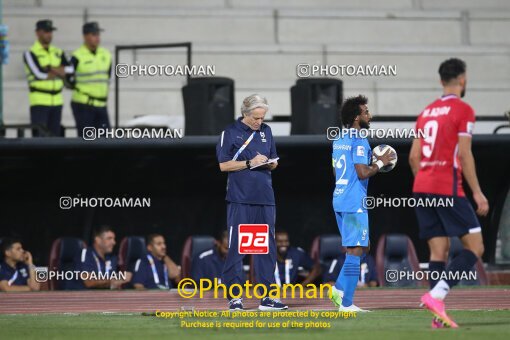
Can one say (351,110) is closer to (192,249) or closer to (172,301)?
(172,301)

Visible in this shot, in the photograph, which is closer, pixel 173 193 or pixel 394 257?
pixel 394 257

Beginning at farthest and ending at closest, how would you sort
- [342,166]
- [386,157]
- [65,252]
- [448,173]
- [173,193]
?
[173,193] → [65,252] → [386,157] → [342,166] → [448,173]

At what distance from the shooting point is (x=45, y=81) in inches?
760

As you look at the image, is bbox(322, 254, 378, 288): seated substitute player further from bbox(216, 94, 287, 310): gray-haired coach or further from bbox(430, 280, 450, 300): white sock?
bbox(430, 280, 450, 300): white sock

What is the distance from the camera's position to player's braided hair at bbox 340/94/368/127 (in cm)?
1188

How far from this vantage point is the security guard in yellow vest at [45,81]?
19.2 meters

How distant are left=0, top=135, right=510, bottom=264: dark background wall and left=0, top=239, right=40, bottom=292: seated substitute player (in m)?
1.19

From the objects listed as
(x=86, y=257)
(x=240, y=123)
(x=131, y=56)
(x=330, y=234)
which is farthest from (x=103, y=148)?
(x=131, y=56)

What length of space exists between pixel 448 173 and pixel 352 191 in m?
1.74

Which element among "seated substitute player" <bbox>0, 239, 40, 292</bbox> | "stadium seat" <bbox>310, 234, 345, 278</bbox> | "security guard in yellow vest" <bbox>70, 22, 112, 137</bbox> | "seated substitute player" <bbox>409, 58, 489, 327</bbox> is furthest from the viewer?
"security guard in yellow vest" <bbox>70, 22, 112, 137</bbox>

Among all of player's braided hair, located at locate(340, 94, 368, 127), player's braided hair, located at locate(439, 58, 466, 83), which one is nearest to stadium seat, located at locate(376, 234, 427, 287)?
player's braided hair, located at locate(340, 94, 368, 127)

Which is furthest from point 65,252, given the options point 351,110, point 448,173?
point 448,173

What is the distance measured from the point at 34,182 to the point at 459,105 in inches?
375

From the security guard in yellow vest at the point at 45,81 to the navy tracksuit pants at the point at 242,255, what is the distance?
24.1 ft
